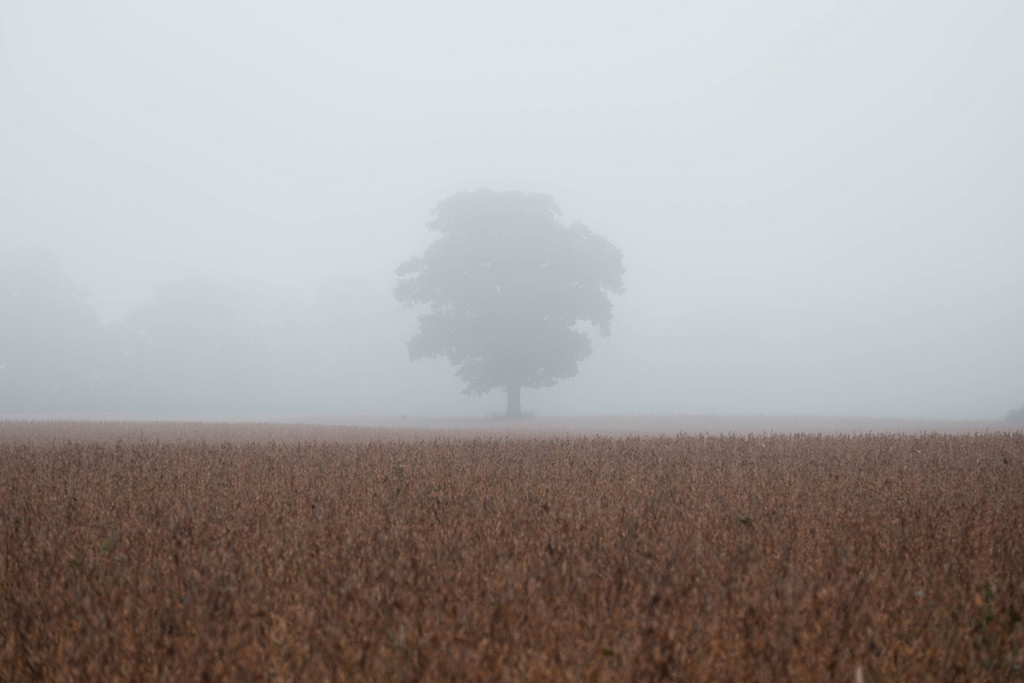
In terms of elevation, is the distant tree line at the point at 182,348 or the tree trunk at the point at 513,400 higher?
the distant tree line at the point at 182,348

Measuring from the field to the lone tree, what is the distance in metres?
21.3


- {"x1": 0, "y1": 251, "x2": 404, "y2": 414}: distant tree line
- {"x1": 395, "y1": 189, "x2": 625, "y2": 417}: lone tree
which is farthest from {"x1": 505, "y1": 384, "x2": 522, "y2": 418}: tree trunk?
{"x1": 0, "y1": 251, "x2": 404, "y2": 414}: distant tree line

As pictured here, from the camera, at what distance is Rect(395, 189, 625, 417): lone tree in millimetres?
27266

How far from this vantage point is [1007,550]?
12.7 feet

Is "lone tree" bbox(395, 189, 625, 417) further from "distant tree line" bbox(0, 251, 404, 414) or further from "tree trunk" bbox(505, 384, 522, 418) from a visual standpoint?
"distant tree line" bbox(0, 251, 404, 414)

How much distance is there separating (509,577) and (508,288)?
24.5 m

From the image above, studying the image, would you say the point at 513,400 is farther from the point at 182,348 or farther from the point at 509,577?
the point at 182,348

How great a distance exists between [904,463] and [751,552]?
187 inches

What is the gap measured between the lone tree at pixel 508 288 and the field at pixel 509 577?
2125 cm

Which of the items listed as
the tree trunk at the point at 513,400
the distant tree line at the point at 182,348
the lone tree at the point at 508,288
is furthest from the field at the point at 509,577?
the distant tree line at the point at 182,348

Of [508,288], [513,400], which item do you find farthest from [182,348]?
[508,288]

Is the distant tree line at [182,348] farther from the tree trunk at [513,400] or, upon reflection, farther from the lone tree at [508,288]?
the tree trunk at [513,400]

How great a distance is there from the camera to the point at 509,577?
3.08m

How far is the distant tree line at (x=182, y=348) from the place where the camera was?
38688mm
